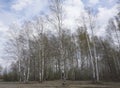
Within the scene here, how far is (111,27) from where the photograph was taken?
39.0m

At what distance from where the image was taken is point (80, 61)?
54562 mm

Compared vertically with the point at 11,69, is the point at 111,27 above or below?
above

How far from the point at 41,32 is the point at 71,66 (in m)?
17.5

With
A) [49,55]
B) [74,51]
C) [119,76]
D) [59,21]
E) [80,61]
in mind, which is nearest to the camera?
[59,21]

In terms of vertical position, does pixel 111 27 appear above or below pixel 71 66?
above

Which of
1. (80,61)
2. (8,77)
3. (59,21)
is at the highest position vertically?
(59,21)

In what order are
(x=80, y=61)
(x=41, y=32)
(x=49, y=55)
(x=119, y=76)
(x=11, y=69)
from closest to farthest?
(x=41, y=32), (x=119, y=76), (x=49, y=55), (x=80, y=61), (x=11, y=69)

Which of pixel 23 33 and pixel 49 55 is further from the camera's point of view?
pixel 49 55

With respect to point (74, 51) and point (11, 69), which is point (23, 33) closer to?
point (74, 51)

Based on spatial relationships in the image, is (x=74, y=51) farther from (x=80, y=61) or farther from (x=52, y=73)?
(x=52, y=73)

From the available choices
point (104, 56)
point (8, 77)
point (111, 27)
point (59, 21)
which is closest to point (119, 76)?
point (111, 27)

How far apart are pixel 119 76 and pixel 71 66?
14.8 metres

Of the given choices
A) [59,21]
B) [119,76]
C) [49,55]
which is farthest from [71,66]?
[59,21]

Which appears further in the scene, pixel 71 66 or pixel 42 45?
pixel 71 66
